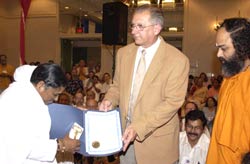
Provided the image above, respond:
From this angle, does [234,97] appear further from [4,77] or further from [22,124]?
[4,77]

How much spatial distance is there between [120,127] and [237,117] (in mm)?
757

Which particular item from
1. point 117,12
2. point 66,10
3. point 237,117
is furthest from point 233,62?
point 66,10

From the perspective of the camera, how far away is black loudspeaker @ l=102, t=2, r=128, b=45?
736 centimetres

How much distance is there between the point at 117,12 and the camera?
738 centimetres

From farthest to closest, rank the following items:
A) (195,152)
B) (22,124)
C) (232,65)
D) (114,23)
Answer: (114,23) < (195,152) < (232,65) < (22,124)

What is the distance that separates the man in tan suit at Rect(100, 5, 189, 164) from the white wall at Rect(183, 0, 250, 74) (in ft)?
30.6

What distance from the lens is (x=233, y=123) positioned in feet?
6.59

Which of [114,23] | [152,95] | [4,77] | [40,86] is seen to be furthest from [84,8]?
[40,86]

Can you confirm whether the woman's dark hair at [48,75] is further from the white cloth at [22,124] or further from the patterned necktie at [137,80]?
the patterned necktie at [137,80]

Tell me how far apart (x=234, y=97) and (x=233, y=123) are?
5.8 inches

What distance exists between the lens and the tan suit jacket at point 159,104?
231cm

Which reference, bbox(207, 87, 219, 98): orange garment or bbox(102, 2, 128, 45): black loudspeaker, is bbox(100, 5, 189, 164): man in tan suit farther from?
bbox(207, 87, 219, 98): orange garment

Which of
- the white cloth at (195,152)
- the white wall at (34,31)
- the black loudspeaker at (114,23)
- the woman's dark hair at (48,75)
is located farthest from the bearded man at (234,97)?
the white wall at (34,31)

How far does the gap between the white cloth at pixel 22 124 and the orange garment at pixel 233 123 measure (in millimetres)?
1021
